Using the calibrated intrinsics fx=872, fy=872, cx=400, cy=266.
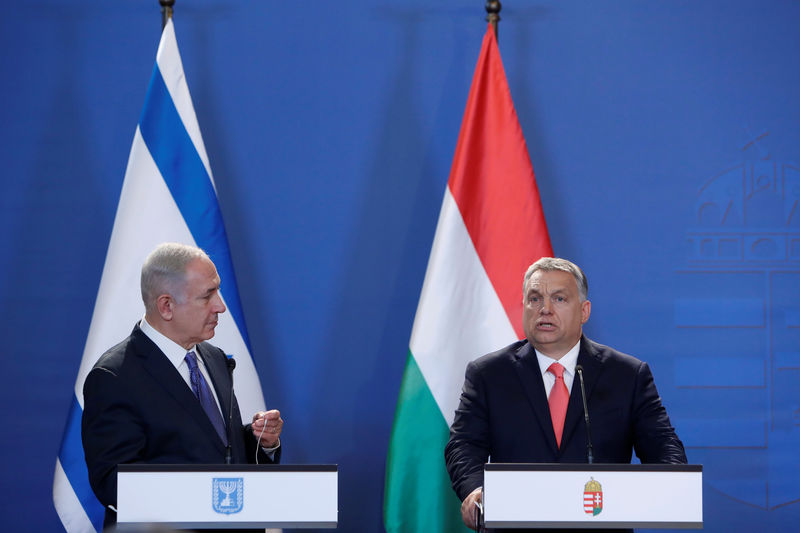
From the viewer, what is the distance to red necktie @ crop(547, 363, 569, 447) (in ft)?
8.40

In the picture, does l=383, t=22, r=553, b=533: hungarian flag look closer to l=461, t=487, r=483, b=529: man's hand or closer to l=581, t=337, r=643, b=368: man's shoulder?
l=581, t=337, r=643, b=368: man's shoulder

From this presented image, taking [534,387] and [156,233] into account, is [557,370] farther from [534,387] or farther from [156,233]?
[156,233]

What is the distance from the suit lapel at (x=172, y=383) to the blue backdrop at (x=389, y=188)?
4.67 ft

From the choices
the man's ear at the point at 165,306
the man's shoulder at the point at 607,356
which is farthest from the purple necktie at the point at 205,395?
the man's shoulder at the point at 607,356

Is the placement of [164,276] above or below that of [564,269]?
below

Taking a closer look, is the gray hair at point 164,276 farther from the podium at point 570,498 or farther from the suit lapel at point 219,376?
the podium at point 570,498

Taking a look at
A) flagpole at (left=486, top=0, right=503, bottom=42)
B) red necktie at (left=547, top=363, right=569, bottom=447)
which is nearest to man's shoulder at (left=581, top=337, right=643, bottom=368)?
red necktie at (left=547, top=363, right=569, bottom=447)

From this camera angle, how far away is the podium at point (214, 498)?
1.85 m

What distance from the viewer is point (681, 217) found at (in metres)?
3.67

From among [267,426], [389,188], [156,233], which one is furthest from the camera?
[389,188]

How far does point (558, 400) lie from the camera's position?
8.57 ft

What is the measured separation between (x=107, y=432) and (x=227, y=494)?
479 mm

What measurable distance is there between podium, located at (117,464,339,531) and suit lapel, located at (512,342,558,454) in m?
0.89

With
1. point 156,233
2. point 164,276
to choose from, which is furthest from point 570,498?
point 156,233
